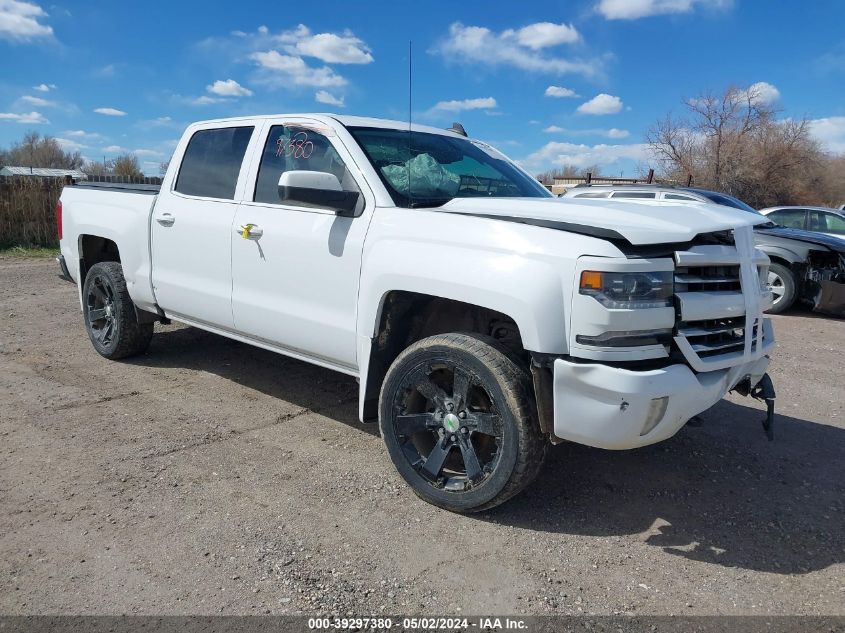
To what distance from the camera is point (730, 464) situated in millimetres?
4094

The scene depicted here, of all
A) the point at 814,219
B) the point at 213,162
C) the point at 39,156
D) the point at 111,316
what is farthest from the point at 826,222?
the point at 39,156

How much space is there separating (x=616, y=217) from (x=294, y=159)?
217cm

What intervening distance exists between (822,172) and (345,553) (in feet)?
171

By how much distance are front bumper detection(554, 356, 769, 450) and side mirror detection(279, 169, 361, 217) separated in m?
1.55

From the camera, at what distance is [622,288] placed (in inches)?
111

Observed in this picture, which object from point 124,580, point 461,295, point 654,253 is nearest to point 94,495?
point 124,580

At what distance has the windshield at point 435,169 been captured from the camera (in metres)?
3.88

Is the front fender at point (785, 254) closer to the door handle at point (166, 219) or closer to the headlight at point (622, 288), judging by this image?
the headlight at point (622, 288)

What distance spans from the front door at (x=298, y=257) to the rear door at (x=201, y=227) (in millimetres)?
160

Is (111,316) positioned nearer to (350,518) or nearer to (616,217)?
(350,518)

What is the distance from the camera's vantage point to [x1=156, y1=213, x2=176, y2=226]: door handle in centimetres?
497

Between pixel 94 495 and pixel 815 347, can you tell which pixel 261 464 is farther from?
pixel 815 347

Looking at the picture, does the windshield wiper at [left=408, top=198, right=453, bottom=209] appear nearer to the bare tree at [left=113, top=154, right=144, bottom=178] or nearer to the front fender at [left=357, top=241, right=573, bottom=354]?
the front fender at [left=357, top=241, right=573, bottom=354]

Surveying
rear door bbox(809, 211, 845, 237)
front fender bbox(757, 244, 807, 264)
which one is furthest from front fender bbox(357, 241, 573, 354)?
rear door bbox(809, 211, 845, 237)
